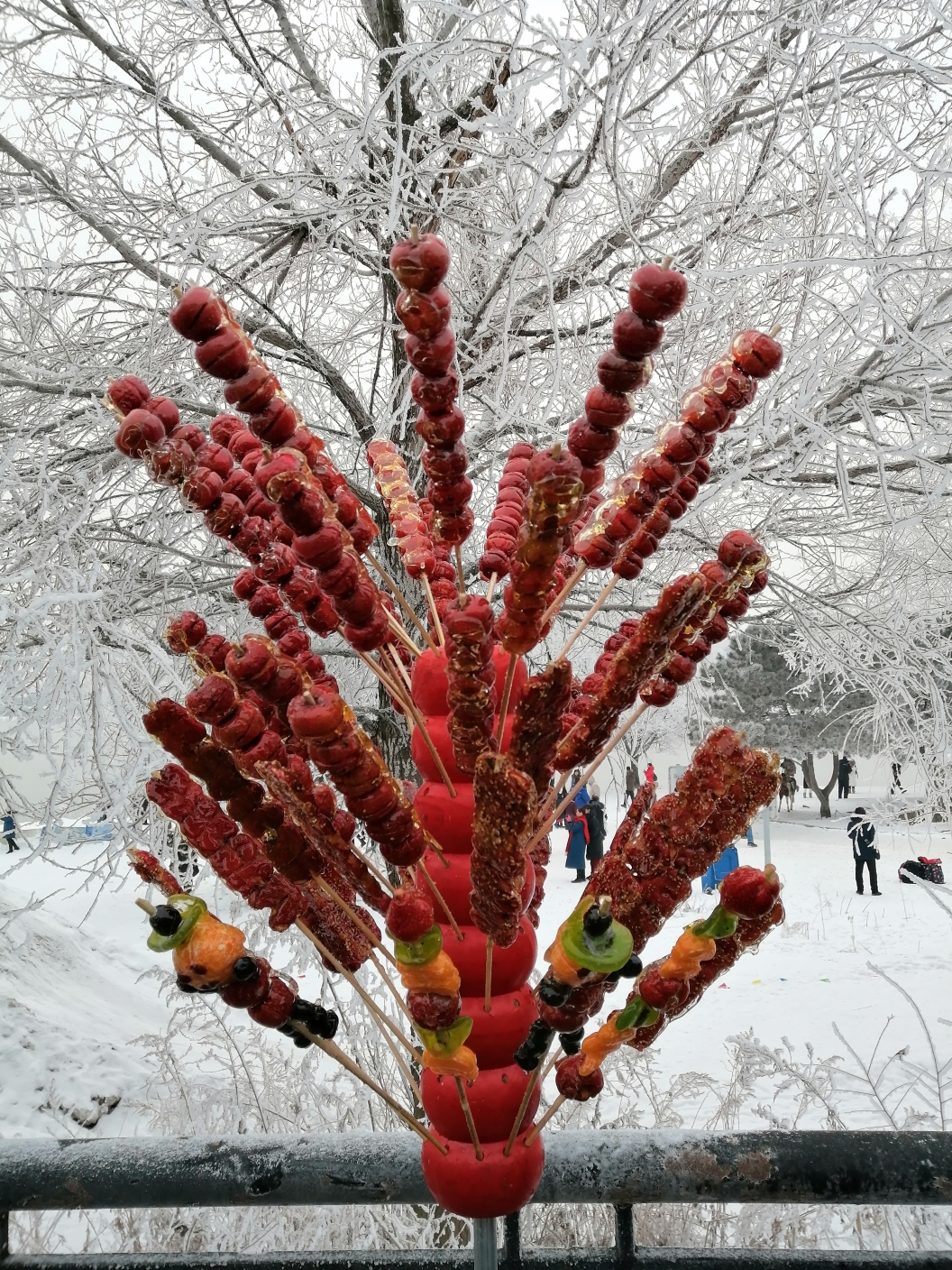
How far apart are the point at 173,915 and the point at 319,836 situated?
183mm

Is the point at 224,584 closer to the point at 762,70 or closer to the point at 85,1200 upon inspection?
the point at 85,1200

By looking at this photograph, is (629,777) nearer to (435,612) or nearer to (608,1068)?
(608,1068)

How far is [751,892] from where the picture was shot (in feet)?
2.59

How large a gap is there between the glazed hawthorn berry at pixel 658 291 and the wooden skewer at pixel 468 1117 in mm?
782

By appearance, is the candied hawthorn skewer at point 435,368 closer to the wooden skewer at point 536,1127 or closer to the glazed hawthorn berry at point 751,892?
the glazed hawthorn berry at point 751,892

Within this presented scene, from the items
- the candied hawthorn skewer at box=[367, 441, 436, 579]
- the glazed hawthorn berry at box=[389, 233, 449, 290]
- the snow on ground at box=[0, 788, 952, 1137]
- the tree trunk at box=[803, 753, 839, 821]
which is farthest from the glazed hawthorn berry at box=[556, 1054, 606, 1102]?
the tree trunk at box=[803, 753, 839, 821]

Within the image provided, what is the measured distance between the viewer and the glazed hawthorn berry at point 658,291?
2.18 ft

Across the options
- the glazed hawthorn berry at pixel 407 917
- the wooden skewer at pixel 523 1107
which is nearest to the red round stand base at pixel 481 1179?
the wooden skewer at pixel 523 1107

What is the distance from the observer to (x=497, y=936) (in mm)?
855

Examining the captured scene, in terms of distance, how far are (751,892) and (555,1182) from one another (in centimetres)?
93

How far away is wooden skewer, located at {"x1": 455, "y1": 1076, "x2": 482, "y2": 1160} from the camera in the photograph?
2.90 feet

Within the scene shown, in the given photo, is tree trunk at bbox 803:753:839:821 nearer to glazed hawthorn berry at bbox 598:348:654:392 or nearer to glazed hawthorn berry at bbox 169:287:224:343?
glazed hawthorn berry at bbox 598:348:654:392

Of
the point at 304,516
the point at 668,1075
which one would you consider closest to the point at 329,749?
the point at 304,516

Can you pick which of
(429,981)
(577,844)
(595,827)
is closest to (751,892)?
(429,981)
